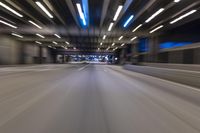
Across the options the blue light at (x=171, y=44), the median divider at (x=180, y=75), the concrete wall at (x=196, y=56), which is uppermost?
the blue light at (x=171, y=44)

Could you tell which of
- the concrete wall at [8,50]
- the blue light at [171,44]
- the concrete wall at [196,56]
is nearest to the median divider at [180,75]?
the concrete wall at [196,56]

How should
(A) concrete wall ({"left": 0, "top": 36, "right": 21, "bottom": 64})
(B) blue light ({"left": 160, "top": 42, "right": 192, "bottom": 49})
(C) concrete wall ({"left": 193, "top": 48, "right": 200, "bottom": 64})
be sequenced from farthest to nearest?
(A) concrete wall ({"left": 0, "top": 36, "right": 21, "bottom": 64}), (B) blue light ({"left": 160, "top": 42, "right": 192, "bottom": 49}), (C) concrete wall ({"left": 193, "top": 48, "right": 200, "bottom": 64})

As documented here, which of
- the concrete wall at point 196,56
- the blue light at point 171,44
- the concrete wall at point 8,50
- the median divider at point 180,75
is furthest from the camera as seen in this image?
the concrete wall at point 8,50

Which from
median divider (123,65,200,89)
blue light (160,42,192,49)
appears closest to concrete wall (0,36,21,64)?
blue light (160,42,192,49)

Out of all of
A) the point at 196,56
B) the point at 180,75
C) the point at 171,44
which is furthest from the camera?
the point at 171,44

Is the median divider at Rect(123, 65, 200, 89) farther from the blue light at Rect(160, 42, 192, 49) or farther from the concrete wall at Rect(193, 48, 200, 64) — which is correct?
the blue light at Rect(160, 42, 192, 49)

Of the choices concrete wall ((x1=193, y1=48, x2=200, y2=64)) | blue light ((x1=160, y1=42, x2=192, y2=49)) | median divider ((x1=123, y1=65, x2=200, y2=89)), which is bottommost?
median divider ((x1=123, y1=65, x2=200, y2=89))

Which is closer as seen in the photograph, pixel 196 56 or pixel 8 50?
pixel 196 56

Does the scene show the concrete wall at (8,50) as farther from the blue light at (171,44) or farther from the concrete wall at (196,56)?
the concrete wall at (196,56)

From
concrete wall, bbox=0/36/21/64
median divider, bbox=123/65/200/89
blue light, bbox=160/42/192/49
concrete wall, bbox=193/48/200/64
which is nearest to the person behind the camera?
median divider, bbox=123/65/200/89

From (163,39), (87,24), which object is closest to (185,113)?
(87,24)

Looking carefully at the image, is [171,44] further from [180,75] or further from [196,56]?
[180,75]

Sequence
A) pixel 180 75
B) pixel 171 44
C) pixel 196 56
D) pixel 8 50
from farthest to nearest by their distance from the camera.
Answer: pixel 8 50 → pixel 171 44 → pixel 196 56 → pixel 180 75

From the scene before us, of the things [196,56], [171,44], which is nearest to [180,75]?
[196,56]
